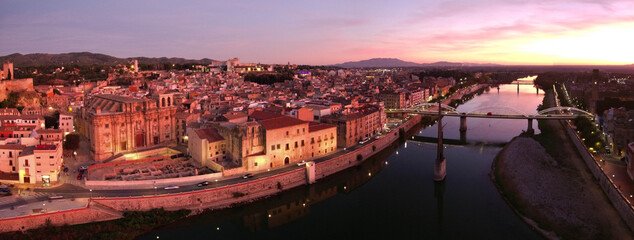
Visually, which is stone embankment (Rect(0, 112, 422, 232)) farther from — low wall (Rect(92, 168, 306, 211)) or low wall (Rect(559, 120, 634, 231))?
low wall (Rect(559, 120, 634, 231))

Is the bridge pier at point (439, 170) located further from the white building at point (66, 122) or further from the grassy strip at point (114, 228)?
the white building at point (66, 122)

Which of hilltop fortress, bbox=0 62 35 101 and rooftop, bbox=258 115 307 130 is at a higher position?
hilltop fortress, bbox=0 62 35 101

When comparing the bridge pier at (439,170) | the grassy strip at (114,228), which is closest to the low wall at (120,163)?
the grassy strip at (114,228)

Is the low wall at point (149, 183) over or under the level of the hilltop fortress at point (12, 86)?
under

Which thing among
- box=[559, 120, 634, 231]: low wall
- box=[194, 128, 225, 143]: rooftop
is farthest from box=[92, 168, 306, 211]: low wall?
box=[559, 120, 634, 231]: low wall

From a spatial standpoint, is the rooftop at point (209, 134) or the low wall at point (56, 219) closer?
the low wall at point (56, 219)

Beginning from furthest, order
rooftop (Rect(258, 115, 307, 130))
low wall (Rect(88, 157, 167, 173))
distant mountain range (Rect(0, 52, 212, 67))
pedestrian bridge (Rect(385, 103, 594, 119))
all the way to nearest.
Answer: distant mountain range (Rect(0, 52, 212, 67)) → pedestrian bridge (Rect(385, 103, 594, 119)) → rooftop (Rect(258, 115, 307, 130)) → low wall (Rect(88, 157, 167, 173))

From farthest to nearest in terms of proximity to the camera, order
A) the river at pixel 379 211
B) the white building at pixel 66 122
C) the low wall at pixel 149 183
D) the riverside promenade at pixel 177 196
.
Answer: the white building at pixel 66 122, the low wall at pixel 149 183, the river at pixel 379 211, the riverside promenade at pixel 177 196

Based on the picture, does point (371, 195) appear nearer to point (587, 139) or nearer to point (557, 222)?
point (557, 222)

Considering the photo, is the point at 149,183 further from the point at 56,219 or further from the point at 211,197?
the point at 56,219
